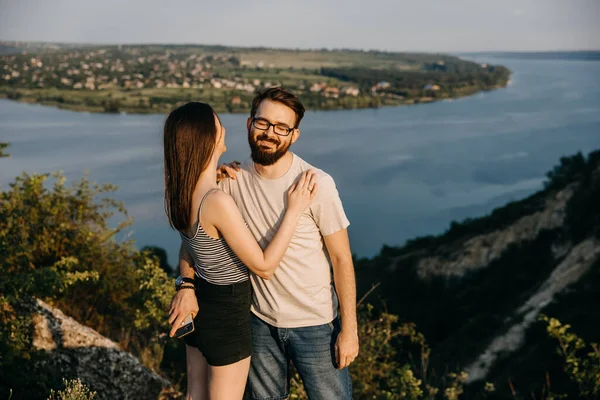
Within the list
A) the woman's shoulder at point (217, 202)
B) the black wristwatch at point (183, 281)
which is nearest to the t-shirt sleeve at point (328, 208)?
the woman's shoulder at point (217, 202)

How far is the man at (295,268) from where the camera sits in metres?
1.76

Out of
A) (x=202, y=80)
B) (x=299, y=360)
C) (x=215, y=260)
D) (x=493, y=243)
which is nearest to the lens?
(x=215, y=260)

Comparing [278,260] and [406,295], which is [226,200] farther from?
[406,295]

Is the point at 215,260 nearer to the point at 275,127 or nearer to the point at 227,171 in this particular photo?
the point at 227,171

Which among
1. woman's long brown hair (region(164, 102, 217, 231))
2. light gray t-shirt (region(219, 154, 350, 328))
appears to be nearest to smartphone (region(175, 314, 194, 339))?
light gray t-shirt (region(219, 154, 350, 328))

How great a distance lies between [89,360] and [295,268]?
1489mm

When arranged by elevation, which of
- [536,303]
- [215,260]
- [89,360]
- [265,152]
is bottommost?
[536,303]

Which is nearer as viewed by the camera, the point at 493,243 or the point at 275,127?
the point at 275,127

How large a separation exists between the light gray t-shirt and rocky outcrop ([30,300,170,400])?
4.19ft

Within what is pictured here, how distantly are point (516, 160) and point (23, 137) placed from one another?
48272 millimetres

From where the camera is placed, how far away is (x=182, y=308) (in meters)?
1.77

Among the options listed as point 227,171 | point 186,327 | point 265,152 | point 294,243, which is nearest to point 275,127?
point 265,152

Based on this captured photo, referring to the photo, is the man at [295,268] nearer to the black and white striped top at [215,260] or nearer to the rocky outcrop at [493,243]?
the black and white striped top at [215,260]

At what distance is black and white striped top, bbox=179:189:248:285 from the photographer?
1.69 metres
